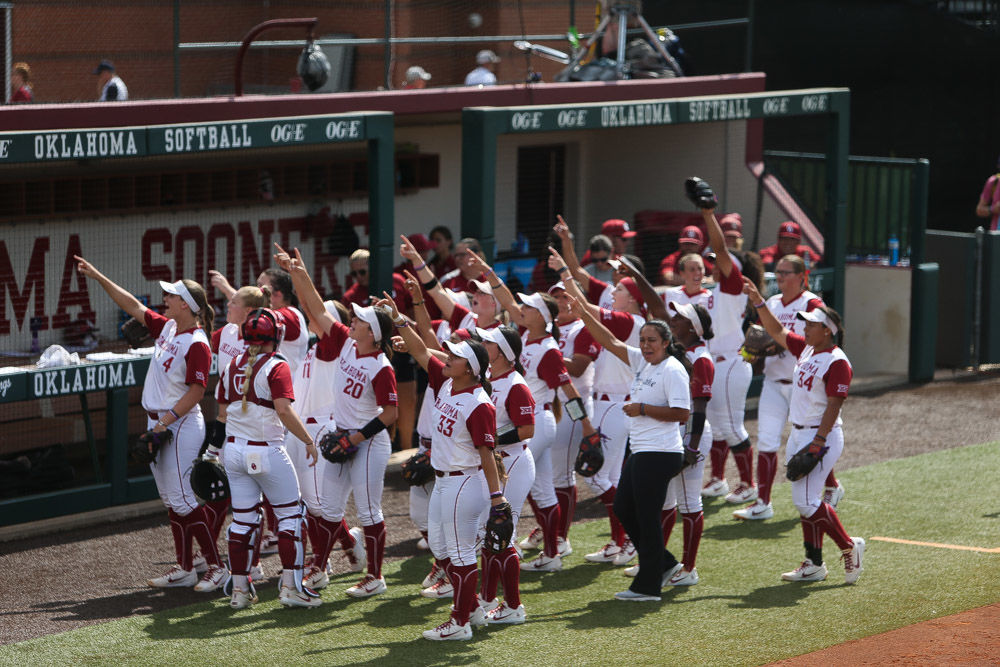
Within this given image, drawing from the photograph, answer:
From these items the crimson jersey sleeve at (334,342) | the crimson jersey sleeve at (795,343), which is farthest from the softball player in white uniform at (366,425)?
the crimson jersey sleeve at (795,343)

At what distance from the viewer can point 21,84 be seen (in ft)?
35.4

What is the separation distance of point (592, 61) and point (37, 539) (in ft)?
24.5

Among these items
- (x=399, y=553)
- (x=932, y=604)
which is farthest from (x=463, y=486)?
(x=932, y=604)

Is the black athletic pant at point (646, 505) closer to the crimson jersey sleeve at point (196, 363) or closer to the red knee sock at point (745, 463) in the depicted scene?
the red knee sock at point (745, 463)

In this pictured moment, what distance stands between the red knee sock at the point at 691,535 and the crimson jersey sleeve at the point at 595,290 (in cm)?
228

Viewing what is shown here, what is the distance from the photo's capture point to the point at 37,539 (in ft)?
30.0

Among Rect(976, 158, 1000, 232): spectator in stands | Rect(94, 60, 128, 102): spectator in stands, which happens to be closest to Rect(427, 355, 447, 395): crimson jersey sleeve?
Rect(94, 60, 128, 102): spectator in stands

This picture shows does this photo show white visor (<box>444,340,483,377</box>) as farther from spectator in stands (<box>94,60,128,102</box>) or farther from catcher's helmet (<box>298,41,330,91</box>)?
catcher's helmet (<box>298,41,330,91</box>)

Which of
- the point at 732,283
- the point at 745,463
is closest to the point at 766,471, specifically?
the point at 745,463

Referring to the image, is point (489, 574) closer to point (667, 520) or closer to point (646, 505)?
point (646, 505)

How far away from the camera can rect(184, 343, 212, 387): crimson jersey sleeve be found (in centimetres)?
798

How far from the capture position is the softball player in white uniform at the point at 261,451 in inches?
288

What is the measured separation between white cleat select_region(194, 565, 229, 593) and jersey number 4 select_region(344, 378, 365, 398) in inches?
51.9

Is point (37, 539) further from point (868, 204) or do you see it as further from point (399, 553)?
point (868, 204)
